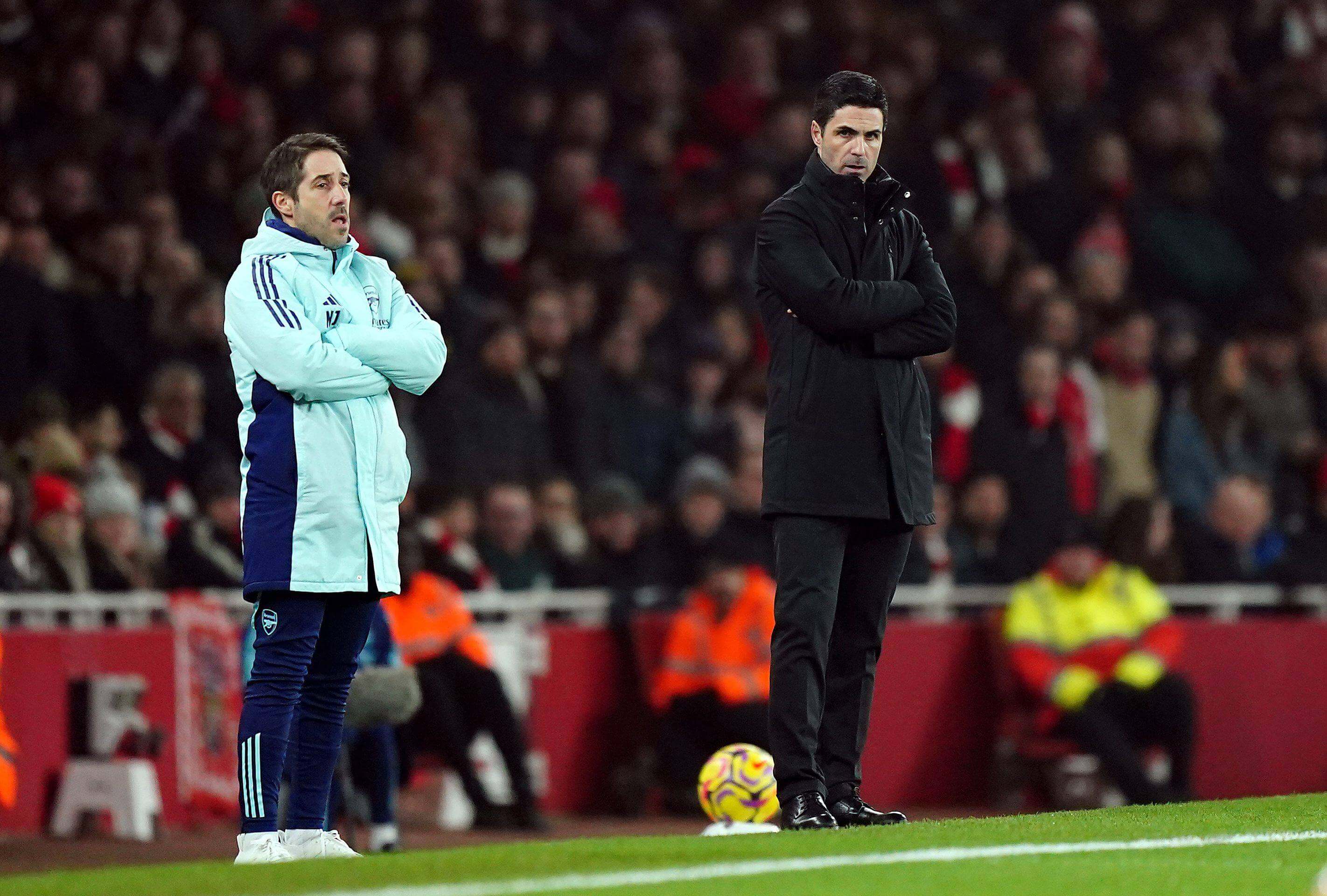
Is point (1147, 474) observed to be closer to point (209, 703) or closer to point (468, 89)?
point (468, 89)

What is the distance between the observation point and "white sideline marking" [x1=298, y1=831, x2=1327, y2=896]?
5.54m

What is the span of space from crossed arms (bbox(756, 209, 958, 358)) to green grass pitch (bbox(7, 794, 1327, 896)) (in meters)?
1.42

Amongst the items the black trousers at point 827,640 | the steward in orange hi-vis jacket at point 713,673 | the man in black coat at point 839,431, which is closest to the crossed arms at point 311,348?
the man in black coat at point 839,431

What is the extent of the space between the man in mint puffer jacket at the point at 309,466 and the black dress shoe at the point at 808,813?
1.26 meters

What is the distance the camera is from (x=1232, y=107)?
722 inches

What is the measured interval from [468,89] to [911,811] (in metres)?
5.61

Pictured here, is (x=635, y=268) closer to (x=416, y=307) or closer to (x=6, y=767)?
(x=6, y=767)

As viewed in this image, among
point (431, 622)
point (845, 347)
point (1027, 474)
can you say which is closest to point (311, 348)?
point (845, 347)

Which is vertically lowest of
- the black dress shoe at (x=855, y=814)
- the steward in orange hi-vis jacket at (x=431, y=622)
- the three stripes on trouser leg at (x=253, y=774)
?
the black dress shoe at (x=855, y=814)

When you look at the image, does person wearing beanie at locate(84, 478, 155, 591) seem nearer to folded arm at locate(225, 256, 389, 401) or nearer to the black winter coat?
folded arm at locate(225, 256, 389, 401)

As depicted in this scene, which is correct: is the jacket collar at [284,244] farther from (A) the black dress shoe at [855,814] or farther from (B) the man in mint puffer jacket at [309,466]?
(A) the black dress shoe at [855,814]

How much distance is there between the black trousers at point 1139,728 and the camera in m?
12.7

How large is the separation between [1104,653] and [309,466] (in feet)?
24.5

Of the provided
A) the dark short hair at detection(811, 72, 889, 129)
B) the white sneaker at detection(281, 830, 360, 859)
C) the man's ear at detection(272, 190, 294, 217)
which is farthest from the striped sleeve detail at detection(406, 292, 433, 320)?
the white sneaker at detection(281, 830, 360, 859)
